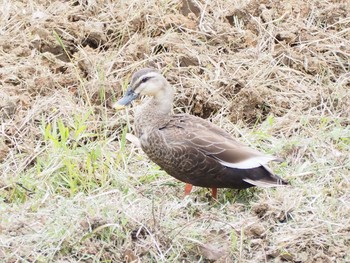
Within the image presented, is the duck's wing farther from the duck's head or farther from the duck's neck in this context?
the duck's head

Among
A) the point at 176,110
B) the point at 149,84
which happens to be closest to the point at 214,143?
the point at 149,84

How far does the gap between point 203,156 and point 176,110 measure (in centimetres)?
107

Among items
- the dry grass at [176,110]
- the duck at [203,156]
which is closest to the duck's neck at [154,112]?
the duck at [203,156]

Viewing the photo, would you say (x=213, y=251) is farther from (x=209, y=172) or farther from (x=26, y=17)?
(x=26, y=17)

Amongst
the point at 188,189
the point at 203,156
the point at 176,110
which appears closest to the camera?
the point at 203,156

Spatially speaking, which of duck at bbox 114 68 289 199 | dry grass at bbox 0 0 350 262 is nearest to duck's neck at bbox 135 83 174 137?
duck at bbox 114 68 289 199

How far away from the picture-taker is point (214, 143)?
5219mm

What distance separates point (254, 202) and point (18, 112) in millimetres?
1711

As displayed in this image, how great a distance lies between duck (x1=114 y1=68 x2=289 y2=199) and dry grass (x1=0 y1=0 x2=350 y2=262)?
0.42ft

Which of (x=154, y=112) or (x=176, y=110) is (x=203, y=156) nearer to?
(x=154, y=112)

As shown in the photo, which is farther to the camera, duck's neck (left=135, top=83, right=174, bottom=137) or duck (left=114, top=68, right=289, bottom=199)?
duck's neck (left=135, top=83, right=174, bottom=137)

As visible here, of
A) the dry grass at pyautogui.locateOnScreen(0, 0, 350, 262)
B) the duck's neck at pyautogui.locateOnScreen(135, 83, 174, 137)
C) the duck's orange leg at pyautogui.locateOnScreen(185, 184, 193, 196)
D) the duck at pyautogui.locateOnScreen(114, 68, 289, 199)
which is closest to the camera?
the dry grass at pyautogui.locateOnScreen(0, 0, 350, 262)

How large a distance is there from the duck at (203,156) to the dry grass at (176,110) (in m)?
0.13

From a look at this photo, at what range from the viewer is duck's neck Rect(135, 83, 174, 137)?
5387 millimetres
